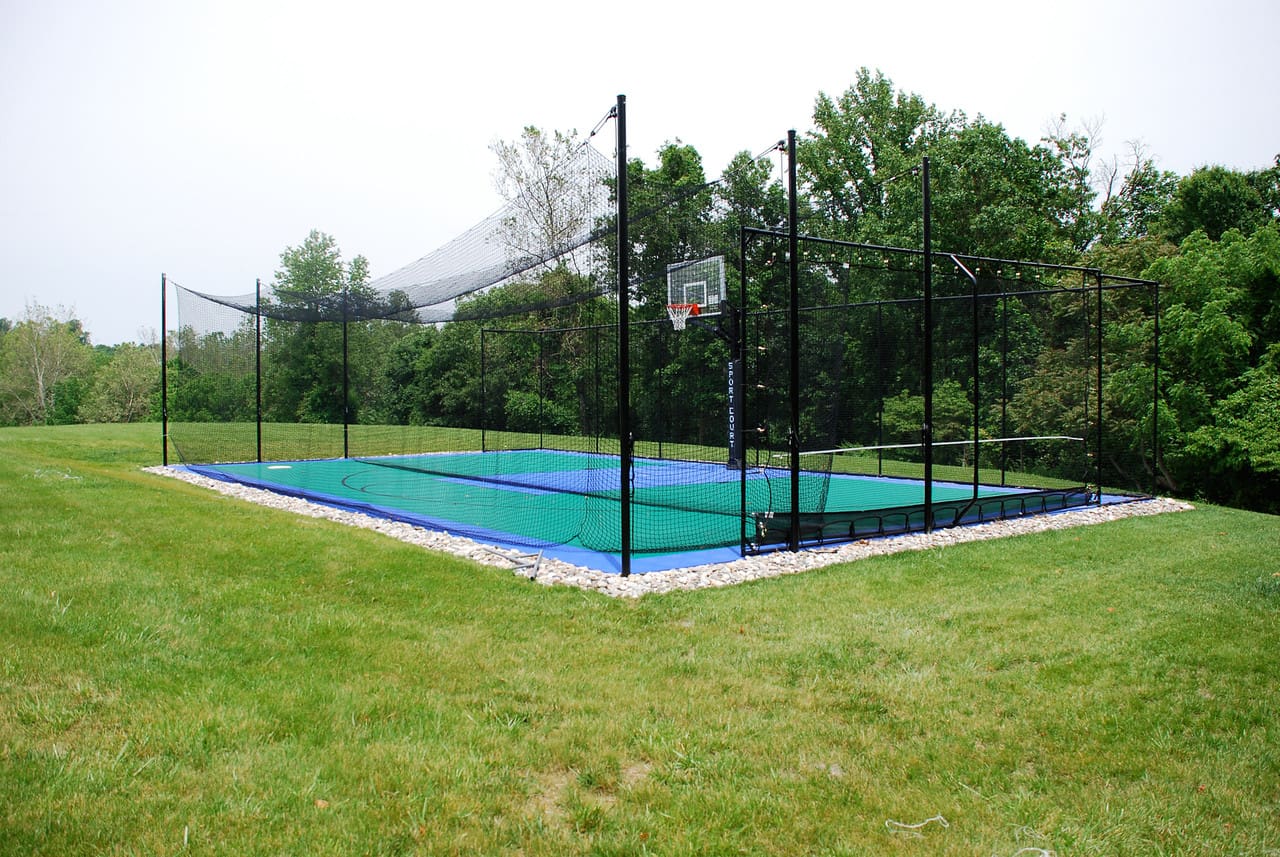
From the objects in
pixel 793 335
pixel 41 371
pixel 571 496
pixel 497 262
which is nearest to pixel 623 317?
pixel 793 335

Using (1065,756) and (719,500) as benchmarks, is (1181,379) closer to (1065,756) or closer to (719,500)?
(719,500)

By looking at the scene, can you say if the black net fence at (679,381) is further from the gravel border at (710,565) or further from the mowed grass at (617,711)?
the mowed grass at (617,711)

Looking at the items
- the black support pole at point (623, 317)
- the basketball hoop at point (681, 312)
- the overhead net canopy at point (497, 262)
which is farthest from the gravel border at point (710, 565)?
the overhead net canopy at point (497, 262)

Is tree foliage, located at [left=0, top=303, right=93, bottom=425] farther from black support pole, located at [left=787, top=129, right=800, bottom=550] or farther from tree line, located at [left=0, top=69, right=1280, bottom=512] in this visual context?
black support pole, located at [left=787, top=129, right=800, bottom=550]

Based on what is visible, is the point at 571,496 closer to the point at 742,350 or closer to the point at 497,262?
the point at 497,262

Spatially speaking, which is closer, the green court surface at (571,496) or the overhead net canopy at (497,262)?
the overhead net canopy at (497,262)

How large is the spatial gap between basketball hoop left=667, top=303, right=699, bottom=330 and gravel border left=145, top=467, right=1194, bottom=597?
6.86ft

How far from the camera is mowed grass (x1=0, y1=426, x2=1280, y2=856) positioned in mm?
1829

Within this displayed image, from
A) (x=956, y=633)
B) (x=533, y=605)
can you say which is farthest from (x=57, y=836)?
(x=956, y=633)

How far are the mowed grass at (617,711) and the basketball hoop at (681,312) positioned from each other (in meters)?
2.58

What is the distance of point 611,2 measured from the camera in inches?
255

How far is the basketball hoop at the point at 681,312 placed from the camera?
626 centimetres

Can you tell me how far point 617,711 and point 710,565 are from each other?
2.54 metres

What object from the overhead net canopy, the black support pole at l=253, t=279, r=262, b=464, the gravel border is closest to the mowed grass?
the gravel border
